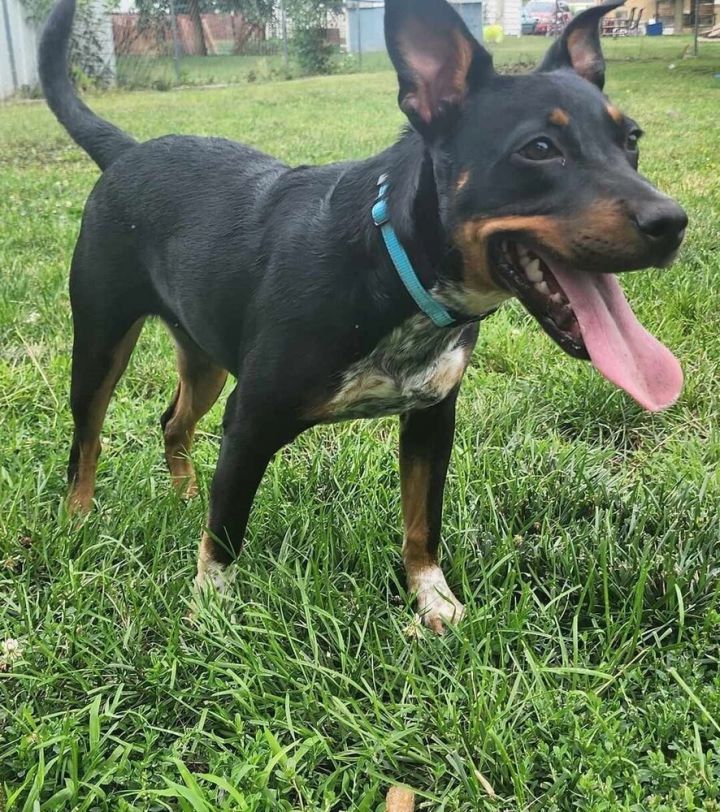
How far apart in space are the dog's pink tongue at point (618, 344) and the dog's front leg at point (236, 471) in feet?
2.63

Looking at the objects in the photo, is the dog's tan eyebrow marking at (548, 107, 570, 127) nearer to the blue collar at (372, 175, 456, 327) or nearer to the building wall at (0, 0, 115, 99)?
the blue collar at (372, 175, 456, 327)

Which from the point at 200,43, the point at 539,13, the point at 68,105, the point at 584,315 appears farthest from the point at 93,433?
the point at 539,13

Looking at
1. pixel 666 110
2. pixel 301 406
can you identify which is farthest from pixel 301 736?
pixel 666 110

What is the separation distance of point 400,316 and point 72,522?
4.28ft

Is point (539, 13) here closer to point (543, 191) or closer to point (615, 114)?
point (615, 114)

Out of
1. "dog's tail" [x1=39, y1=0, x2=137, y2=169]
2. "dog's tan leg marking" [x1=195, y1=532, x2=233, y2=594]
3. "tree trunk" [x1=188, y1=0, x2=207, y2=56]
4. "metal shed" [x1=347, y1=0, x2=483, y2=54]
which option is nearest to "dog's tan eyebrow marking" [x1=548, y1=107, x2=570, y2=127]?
"dog's tan leg marking" [x1=195, y1=532, x2=233, y2=594]

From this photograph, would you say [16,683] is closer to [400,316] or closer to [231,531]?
[231,531]

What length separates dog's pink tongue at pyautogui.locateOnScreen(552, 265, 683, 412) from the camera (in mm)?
1886

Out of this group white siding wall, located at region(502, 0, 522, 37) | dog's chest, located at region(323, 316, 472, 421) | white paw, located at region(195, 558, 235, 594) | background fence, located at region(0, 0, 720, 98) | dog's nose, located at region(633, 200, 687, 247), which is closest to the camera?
dog's nose, located at region(633, 200, 687, 247)

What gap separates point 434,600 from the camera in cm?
254

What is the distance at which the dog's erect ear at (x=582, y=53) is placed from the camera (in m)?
2.27

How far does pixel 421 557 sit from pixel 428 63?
140 centimetres

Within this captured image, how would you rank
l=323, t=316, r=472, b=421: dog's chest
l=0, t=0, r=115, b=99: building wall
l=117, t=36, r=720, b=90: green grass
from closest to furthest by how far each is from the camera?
l=323, t=316, r=472, b=421: dog's chest, l=0, t=0, r=115, b=99: building wall, l=117, t=36, r=720, b=90: green grass

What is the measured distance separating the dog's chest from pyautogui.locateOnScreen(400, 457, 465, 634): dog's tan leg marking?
28cm
